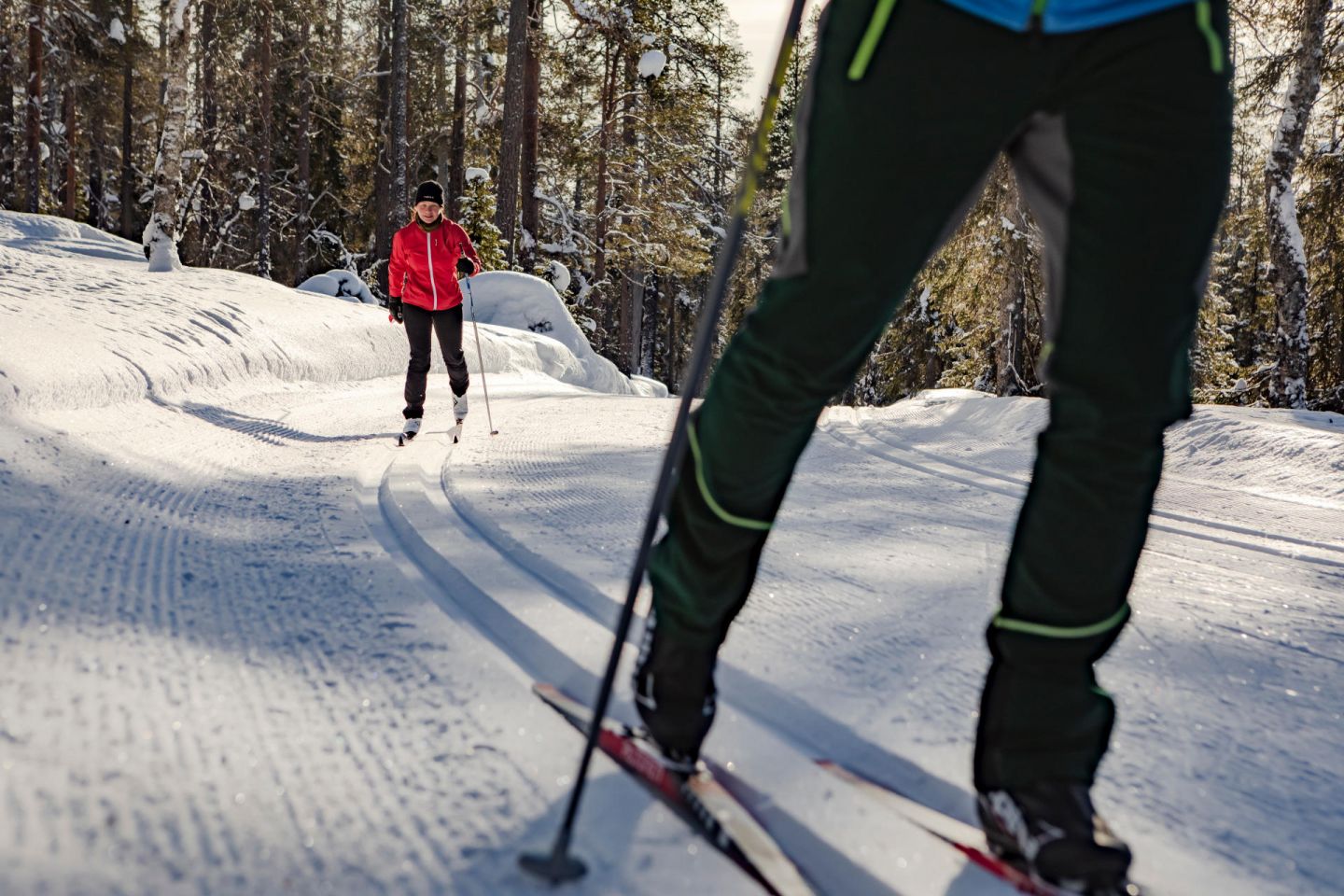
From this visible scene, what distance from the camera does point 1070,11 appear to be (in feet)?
3.49

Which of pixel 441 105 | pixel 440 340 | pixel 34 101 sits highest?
pixel 441 105

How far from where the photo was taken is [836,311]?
3.83 ft

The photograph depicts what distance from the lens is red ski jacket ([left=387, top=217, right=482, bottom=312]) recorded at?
6250mm

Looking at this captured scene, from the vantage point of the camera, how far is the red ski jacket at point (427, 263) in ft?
20.5

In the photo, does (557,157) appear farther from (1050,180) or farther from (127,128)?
(1050,180)

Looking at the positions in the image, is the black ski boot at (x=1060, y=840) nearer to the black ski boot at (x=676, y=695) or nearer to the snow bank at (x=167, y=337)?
the black ski boot at (x=676, y=695)

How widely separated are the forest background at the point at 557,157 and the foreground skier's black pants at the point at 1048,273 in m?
6.11

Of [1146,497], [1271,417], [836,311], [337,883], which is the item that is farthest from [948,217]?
[1271,417]

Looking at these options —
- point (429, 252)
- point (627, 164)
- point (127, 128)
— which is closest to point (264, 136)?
point (627, 164)

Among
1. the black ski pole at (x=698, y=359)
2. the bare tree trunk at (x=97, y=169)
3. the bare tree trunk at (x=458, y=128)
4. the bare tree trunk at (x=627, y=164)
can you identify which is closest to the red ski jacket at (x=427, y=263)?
the black ski pole at (x=698, y=359)

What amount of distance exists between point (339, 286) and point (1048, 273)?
17701 mm

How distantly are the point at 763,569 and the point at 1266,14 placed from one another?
12.5m

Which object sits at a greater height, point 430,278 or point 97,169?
point 97,169

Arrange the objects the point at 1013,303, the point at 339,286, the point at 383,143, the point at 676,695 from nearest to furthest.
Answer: the point at 676,695 < the point at 1013,303 < the point at 339,286 < the point at 383,143
